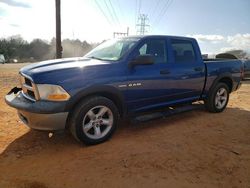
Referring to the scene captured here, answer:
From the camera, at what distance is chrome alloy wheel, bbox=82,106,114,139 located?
433 centimetres

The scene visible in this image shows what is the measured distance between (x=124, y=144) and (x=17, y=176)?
5.81 feet

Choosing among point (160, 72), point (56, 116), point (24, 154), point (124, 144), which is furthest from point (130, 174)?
point (160, 72)

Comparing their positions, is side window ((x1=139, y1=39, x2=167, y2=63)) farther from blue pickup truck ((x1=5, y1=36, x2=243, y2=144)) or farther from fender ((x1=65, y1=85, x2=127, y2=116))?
fender ((x1=65, y1=85, x2=127, y2=116))

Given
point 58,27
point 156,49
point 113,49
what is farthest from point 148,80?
point 58,27

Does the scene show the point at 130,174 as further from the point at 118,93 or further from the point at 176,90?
the point at 176,90

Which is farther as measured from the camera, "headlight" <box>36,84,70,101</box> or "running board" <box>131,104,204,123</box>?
"running board" <box>131,104,204,123</box>

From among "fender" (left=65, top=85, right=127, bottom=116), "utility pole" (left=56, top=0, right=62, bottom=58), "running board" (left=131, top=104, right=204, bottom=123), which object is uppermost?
"utility pole" (left=56, top=0, right=62, bottom=58)

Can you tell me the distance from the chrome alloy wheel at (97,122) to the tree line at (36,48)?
144 ft

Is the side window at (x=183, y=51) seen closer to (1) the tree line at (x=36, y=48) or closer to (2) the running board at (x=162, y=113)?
(2) the running board at (x=162, y=113)

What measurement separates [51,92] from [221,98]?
15.6 feet

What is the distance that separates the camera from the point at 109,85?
4395mm

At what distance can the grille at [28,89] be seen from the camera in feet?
13.2

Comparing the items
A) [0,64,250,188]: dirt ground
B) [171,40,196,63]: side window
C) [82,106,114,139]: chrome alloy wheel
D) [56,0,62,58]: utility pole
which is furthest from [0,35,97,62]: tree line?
[82,106,114,139]: chrome alloy wheel

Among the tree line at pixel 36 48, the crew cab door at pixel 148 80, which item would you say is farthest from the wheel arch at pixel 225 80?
the tree line at pixel 36 48
